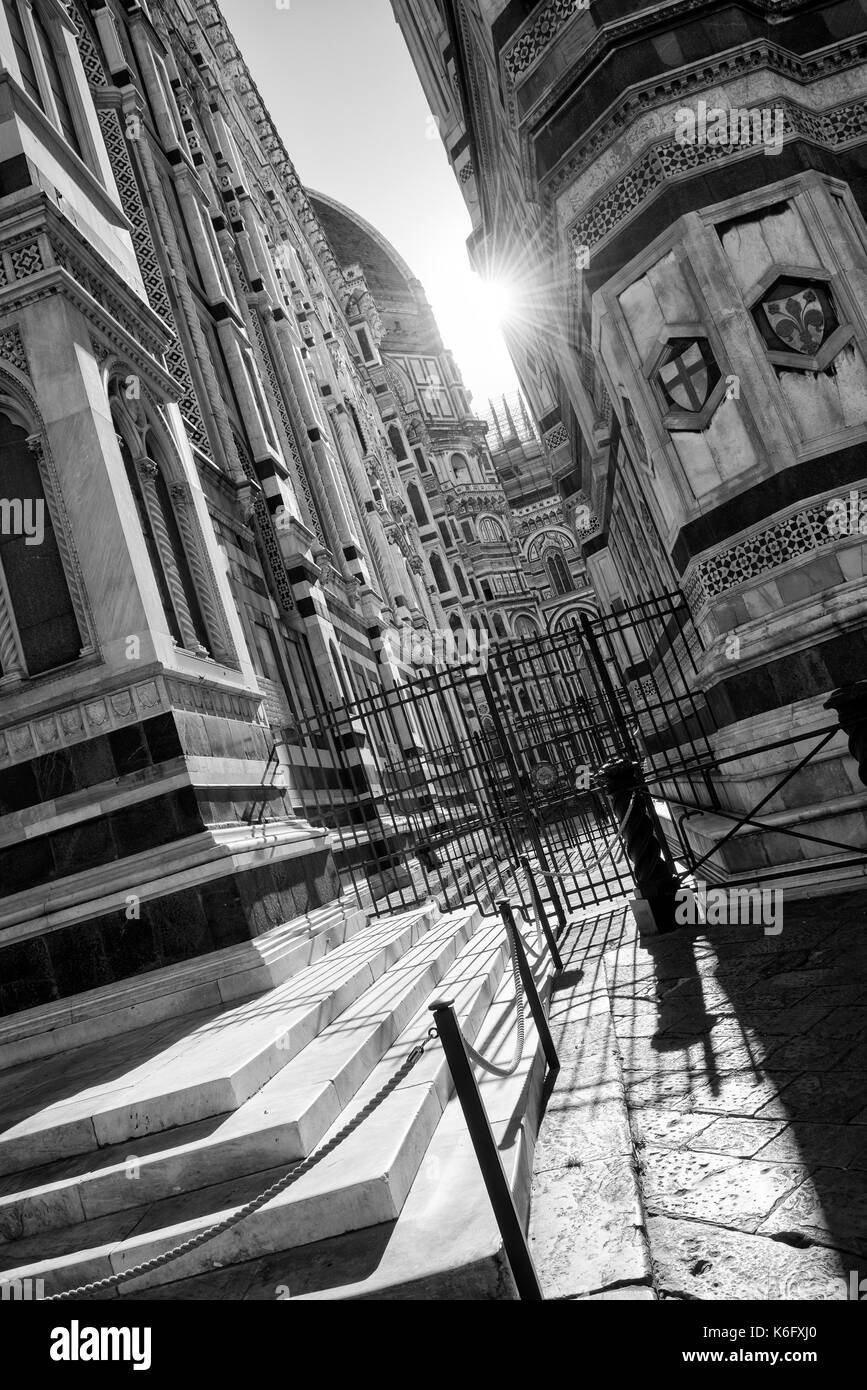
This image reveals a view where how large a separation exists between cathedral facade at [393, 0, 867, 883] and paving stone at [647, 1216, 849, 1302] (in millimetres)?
4073

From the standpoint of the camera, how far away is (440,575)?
49.7m

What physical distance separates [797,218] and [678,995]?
6.67 meters

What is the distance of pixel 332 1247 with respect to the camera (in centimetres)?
293

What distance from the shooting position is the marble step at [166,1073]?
375 cm

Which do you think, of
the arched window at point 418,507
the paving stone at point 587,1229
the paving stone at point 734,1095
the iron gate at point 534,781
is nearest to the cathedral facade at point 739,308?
the iron gate at point 534,781

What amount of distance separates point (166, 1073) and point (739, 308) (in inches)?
284

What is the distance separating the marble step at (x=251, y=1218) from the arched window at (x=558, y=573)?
54.0 meters

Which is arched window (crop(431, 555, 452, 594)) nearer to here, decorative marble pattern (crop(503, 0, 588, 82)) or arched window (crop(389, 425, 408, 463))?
arched window (crop(389, 425, 408, 463))

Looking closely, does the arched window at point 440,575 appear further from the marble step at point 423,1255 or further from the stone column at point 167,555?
the marble step at point 423,1255

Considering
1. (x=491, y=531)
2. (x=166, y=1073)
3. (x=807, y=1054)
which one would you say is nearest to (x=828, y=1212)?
(x=807, y=1054)

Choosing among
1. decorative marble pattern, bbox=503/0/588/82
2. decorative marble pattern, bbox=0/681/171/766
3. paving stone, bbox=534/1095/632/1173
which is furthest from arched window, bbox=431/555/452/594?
paving stone, bbox=534/1095/632/1173

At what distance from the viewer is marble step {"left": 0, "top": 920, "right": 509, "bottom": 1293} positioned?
3.00m

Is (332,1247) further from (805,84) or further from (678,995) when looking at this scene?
(805,84)
